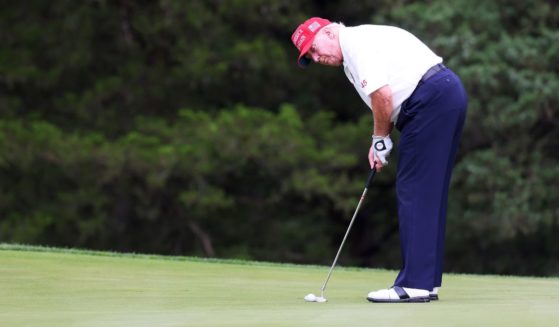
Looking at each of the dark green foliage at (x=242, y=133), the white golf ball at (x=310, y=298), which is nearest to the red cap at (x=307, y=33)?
the white golf ball at (x=310, y=298)

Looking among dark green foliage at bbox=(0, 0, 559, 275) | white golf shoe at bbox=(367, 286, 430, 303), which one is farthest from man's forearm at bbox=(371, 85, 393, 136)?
dark green foliage at bbox=(0, 0, 559, 275)

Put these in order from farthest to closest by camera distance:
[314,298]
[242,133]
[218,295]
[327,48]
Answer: [242,133] < [218,295] < [327,48] < [314,298]

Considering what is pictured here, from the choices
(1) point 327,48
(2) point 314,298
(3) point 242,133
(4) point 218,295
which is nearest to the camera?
(2) point 314,298

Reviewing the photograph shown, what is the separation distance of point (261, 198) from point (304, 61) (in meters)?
15.8

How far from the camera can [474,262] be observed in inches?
879

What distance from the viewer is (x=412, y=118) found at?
6.28 m

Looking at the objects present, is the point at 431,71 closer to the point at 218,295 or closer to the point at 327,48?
the point at 327,48

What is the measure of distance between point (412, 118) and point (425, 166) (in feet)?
0.77

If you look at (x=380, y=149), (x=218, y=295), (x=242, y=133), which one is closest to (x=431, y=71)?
(x=380, y=149)

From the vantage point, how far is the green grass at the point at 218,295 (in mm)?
4965

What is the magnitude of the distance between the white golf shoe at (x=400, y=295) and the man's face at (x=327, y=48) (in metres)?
1.10

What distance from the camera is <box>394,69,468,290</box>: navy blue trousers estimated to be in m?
6.25

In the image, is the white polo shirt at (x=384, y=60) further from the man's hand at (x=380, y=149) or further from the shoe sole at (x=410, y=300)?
the shoe sole at (x=410, y=300)

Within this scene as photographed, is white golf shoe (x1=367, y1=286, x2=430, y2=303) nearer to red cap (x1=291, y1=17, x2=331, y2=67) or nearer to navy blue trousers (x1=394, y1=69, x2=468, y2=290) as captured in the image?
navy blue trousers (x1=394, y1=69, x2=468, y2=290)
